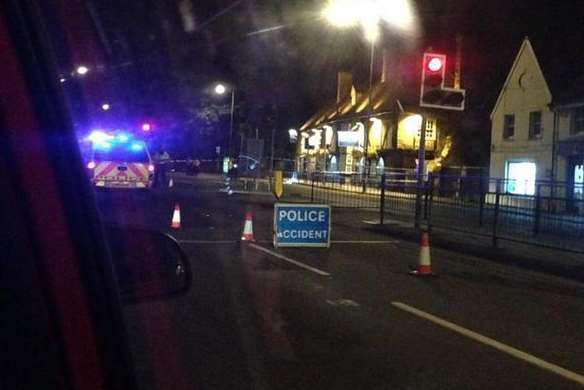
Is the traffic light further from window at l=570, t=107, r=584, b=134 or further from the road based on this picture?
window at l=570, t=107, r=584, b=134

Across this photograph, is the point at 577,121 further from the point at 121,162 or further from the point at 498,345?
the point at 498,345

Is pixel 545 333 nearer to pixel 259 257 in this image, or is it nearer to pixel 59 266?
pixel 259 257

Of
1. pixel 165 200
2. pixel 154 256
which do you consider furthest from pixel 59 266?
pixel 165 200

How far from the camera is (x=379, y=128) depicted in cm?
5403

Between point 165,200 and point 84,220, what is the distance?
2466cm

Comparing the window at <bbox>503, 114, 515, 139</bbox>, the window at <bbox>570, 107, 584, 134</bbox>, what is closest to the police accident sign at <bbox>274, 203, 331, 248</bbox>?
the window at <bbox>570, 107, 584, 134</bbox>

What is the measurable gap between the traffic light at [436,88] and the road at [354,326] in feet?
14.7

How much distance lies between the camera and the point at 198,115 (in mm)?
61906

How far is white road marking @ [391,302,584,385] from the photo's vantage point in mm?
6457

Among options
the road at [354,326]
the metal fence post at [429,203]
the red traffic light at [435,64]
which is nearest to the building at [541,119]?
the metal fence post at [429,203]

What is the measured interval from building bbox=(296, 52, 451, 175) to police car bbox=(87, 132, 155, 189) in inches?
647

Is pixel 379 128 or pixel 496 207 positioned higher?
pixel 379 128

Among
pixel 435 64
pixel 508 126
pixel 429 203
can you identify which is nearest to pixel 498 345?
pixel 435 64

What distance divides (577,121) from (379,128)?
2134 centimetres
